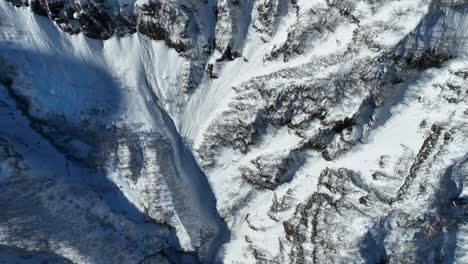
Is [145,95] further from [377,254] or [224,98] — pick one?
[377,254]

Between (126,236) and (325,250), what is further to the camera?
(126,236)

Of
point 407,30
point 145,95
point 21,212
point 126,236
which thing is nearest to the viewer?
point 407,30

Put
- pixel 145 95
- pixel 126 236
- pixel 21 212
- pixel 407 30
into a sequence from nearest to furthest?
pixel 407 30 < pixel 21 212 < pixel 126 236 < pixel 145 95

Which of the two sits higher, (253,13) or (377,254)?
(253,13)

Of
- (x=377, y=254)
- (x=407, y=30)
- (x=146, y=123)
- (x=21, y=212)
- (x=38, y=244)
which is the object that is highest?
(x=407, y=30)

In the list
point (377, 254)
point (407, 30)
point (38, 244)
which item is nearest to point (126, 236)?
point (38, 244)

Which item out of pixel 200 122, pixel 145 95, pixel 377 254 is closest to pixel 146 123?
pixel 145 95

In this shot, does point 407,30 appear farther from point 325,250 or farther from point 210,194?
point 210,194
